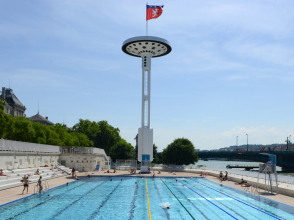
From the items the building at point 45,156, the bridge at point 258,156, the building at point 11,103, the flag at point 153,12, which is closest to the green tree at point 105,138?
the building at point 11,103

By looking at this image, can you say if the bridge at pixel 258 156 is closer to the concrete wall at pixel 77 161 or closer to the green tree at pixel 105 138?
the green tree at pixel 105 138

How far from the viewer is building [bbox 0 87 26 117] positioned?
3834 inches

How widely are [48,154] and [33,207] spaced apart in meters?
24.7

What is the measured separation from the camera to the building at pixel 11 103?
97.4m

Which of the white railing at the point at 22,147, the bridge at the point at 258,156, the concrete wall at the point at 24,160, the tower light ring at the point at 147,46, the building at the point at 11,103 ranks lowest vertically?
the bridge at the point at 258,156

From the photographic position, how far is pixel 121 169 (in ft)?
181

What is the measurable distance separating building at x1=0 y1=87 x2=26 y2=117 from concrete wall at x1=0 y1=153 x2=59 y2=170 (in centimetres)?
6319

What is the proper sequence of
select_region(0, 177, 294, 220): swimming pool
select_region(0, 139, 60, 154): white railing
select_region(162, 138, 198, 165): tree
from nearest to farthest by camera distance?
select_region(0, 177, 294, 220): swimming pool < select_region(0, 139, 60, 154): white railing < select_region(162, 138, 198, 165): tree

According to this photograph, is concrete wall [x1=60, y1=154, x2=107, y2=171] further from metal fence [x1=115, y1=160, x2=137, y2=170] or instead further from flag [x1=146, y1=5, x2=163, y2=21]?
flag [x1=146, y1=5, x2=163, y2=21]

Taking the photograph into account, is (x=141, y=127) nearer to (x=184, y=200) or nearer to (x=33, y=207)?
(x=184, y=200)

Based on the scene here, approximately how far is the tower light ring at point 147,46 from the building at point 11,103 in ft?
211

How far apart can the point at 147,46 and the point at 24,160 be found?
28.8 metres

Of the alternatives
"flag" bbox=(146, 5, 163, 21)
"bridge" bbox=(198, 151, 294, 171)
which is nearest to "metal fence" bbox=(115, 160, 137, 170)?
"flag" bbox=(146, 5, 163, 21)

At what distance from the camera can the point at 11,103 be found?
97875 millimetres
